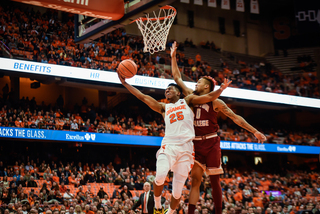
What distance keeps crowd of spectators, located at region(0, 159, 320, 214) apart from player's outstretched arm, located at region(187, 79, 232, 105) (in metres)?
4.48

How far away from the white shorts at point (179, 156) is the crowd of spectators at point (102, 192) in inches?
163

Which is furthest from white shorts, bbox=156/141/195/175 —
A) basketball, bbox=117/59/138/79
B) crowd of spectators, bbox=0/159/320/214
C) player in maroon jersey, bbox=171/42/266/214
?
crowd of spectators, bbox=0/159/320/214

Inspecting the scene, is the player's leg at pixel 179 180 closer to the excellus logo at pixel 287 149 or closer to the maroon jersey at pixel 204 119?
the maroon jersey at pixel 204 119

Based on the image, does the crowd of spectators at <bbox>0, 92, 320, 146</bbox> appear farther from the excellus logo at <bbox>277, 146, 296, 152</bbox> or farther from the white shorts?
the white shorts

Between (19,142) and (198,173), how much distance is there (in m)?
Answer: 14.4

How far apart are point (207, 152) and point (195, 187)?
2.02ft

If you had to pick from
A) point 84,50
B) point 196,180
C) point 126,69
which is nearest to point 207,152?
point 196,180

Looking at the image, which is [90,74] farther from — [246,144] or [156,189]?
[156,189]

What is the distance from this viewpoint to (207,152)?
585 cm

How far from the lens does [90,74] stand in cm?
1814

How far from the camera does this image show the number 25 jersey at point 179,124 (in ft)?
17.9

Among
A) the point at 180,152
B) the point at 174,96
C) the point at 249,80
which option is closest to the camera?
the point at 180,152

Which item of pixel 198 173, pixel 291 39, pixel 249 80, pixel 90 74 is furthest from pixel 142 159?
pixel 291 39

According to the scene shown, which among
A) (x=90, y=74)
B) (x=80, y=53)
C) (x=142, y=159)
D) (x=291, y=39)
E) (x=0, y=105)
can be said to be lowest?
(x=142, y=159)
